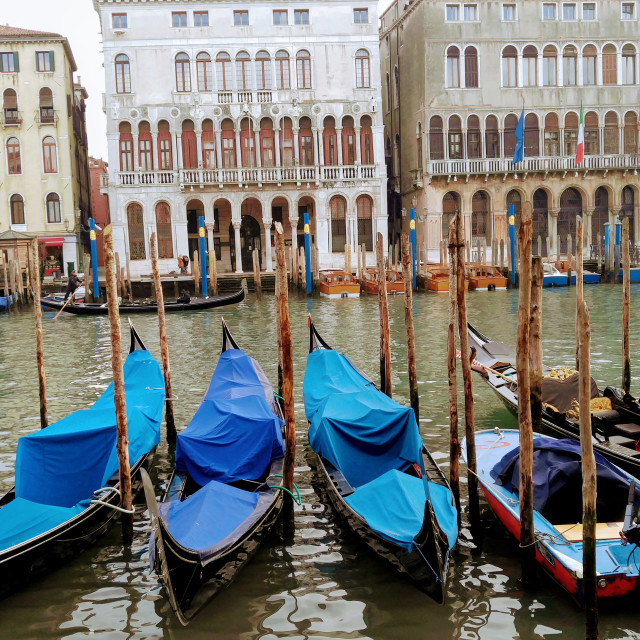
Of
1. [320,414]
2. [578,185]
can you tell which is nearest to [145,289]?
[578,185]

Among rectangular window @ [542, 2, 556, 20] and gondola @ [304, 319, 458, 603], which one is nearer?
gondola @ [304, 319, 458, 603]

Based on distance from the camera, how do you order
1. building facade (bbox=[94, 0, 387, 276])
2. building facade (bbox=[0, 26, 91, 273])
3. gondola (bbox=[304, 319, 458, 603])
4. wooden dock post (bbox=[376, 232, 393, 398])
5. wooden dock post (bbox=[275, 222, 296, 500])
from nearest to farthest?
1. gondola (bbox=[304, 319, 458, 603])
2. wooden dock post (bbox=[275, 222, 296, 500])
3. wooden dock post (bbox=[376, 232, 393, 398])
4. building facade (bbox=[0, 26, 91, 273])
5. building facade (bbox=[94, 0, 387, 276])

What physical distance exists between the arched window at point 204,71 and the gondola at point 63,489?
1911 centimetres

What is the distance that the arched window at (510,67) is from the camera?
24.2 meters

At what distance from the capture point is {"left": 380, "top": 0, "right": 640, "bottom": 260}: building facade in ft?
79.0

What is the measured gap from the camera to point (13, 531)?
4.29 meters

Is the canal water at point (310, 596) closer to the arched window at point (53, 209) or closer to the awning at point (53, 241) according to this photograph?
the awning at point (53, 241)

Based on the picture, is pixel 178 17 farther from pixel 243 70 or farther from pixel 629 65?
pixel 629 65

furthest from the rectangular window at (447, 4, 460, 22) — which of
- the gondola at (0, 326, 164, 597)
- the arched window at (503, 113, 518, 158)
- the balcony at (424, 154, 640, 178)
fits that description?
the gondola at (0, 326, 164, 597)

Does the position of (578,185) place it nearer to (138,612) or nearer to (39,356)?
(39,356)

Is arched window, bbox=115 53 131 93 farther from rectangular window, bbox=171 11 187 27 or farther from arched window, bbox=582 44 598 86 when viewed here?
arched window, bbox=582 44 598 86

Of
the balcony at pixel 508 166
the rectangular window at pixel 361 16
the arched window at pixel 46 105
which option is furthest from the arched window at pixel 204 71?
the balcony at pixel 508 166

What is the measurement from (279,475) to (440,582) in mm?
1759

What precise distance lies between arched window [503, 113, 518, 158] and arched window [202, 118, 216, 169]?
931 centimetres
